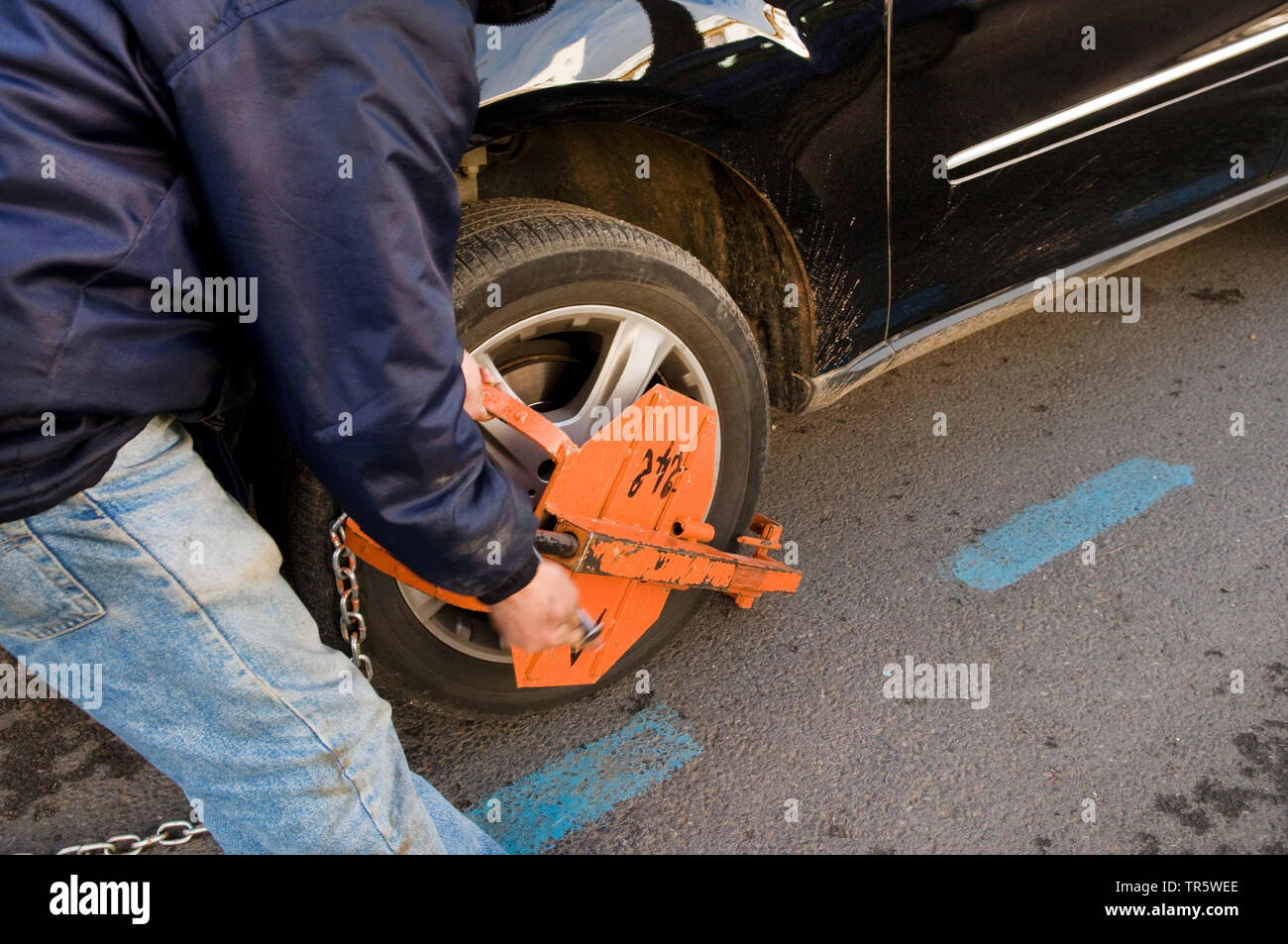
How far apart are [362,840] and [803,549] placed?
1516 mm

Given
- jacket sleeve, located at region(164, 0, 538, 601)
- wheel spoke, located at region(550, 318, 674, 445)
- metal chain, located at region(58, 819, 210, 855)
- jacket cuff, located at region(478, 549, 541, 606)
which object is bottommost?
metal chain, located at region(58, 819, 210, 855)

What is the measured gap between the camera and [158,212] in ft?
3.52

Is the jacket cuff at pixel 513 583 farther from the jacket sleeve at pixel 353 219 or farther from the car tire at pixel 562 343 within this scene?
the car tire at pixel 562 343

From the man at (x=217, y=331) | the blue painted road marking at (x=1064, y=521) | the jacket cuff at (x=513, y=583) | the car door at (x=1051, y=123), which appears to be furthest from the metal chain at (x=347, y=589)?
the blue painted road marking at (x=1064, y=521)

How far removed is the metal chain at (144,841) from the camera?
75.1 inches

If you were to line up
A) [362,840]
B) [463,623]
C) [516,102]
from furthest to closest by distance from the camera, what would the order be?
[463,623] < [516,102] < [362,840]

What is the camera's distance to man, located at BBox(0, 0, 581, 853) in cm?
100

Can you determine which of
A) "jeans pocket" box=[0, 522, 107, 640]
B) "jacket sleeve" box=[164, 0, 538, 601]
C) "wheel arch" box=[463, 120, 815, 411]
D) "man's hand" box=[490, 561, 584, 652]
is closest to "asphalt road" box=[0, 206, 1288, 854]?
"wheel arch" box=[463, 120, 815, 411]

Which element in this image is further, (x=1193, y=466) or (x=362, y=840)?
(x=1193, y=466)

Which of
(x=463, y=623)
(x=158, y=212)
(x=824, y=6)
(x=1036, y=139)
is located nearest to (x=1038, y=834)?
(x=463, y=623)

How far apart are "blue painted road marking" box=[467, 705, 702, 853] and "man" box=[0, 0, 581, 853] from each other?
29.4 inches

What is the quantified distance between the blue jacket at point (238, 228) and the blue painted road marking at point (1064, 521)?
6.11ft

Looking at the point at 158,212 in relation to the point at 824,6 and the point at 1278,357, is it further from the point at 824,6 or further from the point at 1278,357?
the point at 1278,357

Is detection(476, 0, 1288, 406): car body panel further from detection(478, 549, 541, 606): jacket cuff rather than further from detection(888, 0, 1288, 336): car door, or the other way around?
detection(478, 549, 541, 606): jacket cuff
